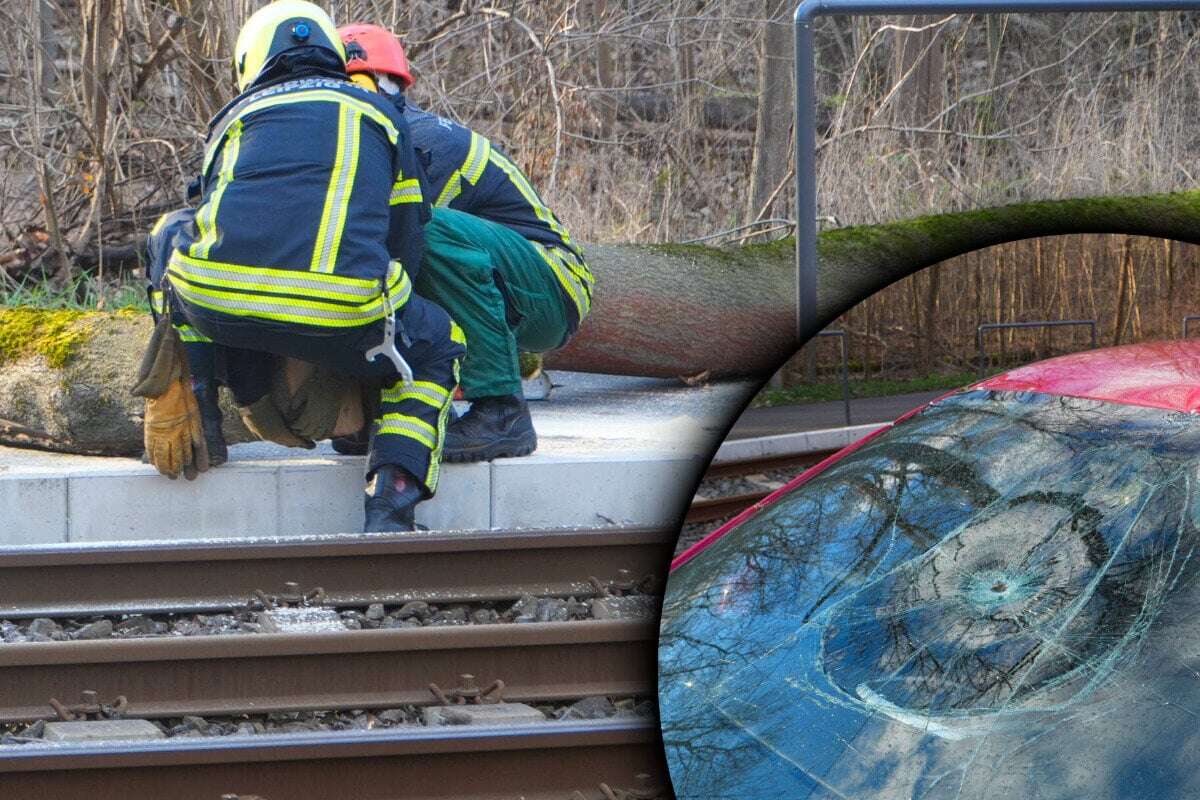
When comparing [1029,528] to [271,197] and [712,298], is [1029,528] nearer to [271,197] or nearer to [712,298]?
[271,197]

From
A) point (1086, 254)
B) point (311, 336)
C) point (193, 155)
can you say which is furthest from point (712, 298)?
point (1086, 254)

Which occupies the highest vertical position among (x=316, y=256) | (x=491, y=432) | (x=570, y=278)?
(x=316, y=256)

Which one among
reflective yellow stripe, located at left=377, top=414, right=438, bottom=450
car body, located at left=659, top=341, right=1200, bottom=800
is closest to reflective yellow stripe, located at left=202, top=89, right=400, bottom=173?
reflective yellow stripe, located at left=377, top=414, right=438, bottom=450

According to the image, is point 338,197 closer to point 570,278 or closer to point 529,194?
point 529,194

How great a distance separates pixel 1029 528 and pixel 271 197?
4509mm

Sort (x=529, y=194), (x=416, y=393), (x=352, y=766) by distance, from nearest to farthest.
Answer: (x=352, y=766), (x=416, y=393), (x=529, y=194)

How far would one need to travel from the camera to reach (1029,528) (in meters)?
1.42

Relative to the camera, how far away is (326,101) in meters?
5.41

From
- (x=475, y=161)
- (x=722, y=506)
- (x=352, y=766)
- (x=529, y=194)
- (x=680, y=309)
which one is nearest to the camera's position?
(x=722, y=506)

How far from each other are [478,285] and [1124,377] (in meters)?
4.59

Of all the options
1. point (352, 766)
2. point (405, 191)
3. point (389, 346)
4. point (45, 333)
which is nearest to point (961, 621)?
point (352, 766)

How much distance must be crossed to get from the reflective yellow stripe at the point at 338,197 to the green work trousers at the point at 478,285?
0.59 meters

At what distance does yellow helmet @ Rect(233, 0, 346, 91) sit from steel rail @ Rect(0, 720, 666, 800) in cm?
325

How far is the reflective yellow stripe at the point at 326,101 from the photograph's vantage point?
5.41 metres
